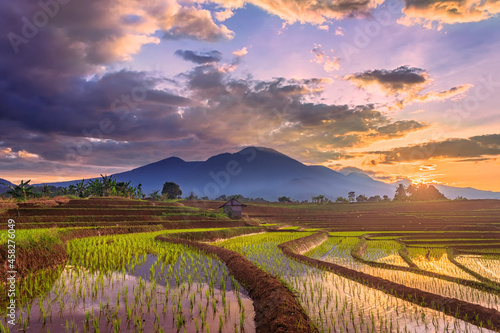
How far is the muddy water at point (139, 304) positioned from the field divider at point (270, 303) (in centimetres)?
30

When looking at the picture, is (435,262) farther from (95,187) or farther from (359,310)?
(95,187)

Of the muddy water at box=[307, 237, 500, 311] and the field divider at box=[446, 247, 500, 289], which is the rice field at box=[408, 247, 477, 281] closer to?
the field divider at box=[446, 247, 500, 289]

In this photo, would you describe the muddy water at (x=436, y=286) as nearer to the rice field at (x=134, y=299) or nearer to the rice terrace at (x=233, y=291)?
the rice terrace at (x=233, y=291)

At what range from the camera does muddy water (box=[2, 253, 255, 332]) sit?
603 centimetres

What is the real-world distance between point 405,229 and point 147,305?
36.4 meters

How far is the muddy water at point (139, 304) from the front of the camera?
19.8 ft

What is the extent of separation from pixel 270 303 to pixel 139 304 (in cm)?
328

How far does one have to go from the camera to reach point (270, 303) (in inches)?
273

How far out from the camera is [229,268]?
40.3ft

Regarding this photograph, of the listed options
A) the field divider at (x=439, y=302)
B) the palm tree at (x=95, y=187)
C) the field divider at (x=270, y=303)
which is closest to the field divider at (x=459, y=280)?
the field divider at (x=439, y=302)

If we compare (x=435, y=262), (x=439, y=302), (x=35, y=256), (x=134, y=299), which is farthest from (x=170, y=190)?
(x=439, y=302)

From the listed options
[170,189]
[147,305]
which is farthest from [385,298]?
[170,189]

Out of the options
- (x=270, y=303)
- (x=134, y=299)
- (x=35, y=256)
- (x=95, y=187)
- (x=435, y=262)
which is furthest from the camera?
(x=95, y=187)

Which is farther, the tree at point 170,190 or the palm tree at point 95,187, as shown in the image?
the tree at point 170,190
